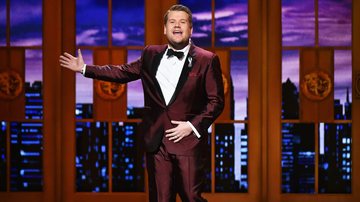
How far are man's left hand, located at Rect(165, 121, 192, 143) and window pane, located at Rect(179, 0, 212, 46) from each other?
1.80 m

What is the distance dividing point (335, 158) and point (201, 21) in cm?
124

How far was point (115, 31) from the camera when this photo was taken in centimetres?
449

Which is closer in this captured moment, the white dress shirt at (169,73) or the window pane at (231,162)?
the white dress shirt at (169,73)

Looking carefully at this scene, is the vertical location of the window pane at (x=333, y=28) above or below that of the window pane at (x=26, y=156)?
above

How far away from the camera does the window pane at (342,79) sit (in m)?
4.44

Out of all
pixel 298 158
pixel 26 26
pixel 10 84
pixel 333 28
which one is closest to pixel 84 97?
pixel 10 84

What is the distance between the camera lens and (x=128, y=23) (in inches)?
177

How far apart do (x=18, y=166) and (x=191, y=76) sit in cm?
216

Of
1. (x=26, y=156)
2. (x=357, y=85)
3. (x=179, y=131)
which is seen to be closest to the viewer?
(x=179, y=131)

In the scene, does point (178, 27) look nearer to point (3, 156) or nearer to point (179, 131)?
point (179, 131)

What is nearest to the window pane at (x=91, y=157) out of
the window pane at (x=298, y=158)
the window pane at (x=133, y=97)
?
the window pane at (x=133, y=97)

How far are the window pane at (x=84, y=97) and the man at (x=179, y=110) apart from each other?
1.73 m

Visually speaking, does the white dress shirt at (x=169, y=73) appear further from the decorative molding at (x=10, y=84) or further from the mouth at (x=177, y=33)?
the decorative molding at (x=10, y=84)

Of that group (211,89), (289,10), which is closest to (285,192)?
(289,10)
